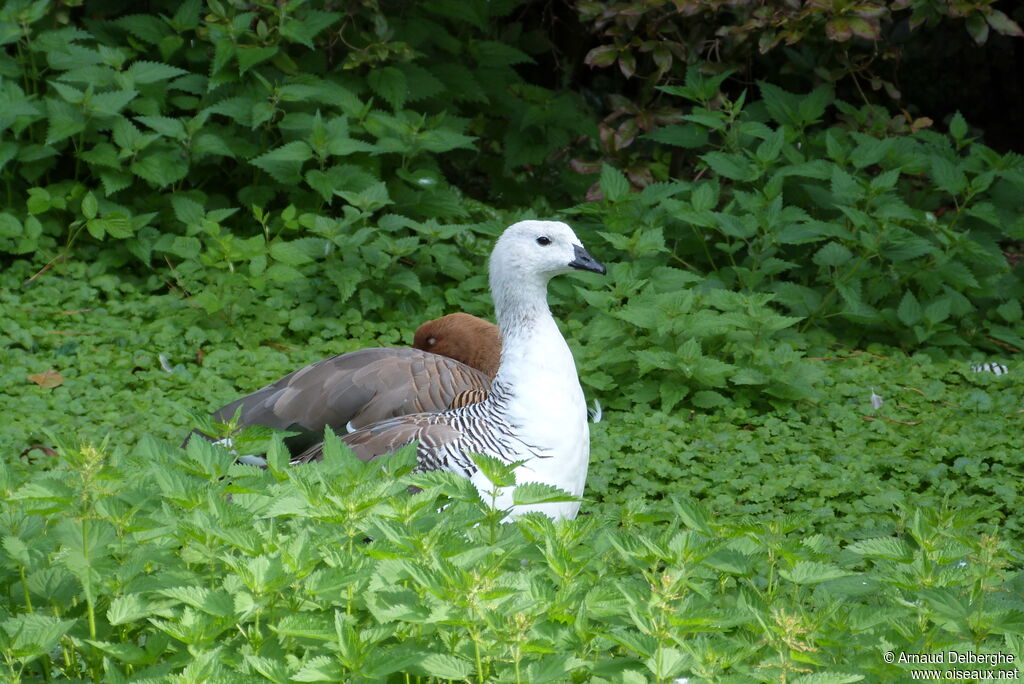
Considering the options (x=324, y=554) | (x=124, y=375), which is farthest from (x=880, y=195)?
(x=324, y=554)

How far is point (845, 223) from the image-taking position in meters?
6.47

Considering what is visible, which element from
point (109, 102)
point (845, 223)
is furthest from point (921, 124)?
point (109, 102)

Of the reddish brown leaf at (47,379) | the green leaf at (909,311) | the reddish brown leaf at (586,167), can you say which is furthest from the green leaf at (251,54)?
the green leaf at (909,311)

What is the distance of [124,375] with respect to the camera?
5.74 m

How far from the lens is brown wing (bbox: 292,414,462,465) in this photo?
401 cm

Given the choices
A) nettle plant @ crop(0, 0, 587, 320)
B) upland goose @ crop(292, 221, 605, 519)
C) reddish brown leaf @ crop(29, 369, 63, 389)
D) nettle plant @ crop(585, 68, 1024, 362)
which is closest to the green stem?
upland goose @ crop(292, 221, 605, 519)

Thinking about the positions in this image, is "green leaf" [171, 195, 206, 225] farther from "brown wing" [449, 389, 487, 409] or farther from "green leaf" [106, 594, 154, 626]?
"green leaf" [106, 594, 154, 626]

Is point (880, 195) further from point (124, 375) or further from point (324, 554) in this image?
point (324, 554)

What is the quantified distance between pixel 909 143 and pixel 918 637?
4.87m

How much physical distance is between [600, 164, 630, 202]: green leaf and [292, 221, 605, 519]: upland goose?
228 cm

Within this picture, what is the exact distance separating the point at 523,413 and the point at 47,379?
8.76ft

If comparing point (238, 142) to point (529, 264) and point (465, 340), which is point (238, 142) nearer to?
point (465, 340)

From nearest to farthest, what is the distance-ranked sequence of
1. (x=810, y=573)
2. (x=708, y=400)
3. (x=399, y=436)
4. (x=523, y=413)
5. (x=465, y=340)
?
1. (x=810, y=573)
2. (x=523, y=413)
3. (x=399, y=436)
4. (x=465, y=340)
5. (x=708, y=400)

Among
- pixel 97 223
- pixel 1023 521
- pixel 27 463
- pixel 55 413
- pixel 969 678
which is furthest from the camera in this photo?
pixel 97 223
